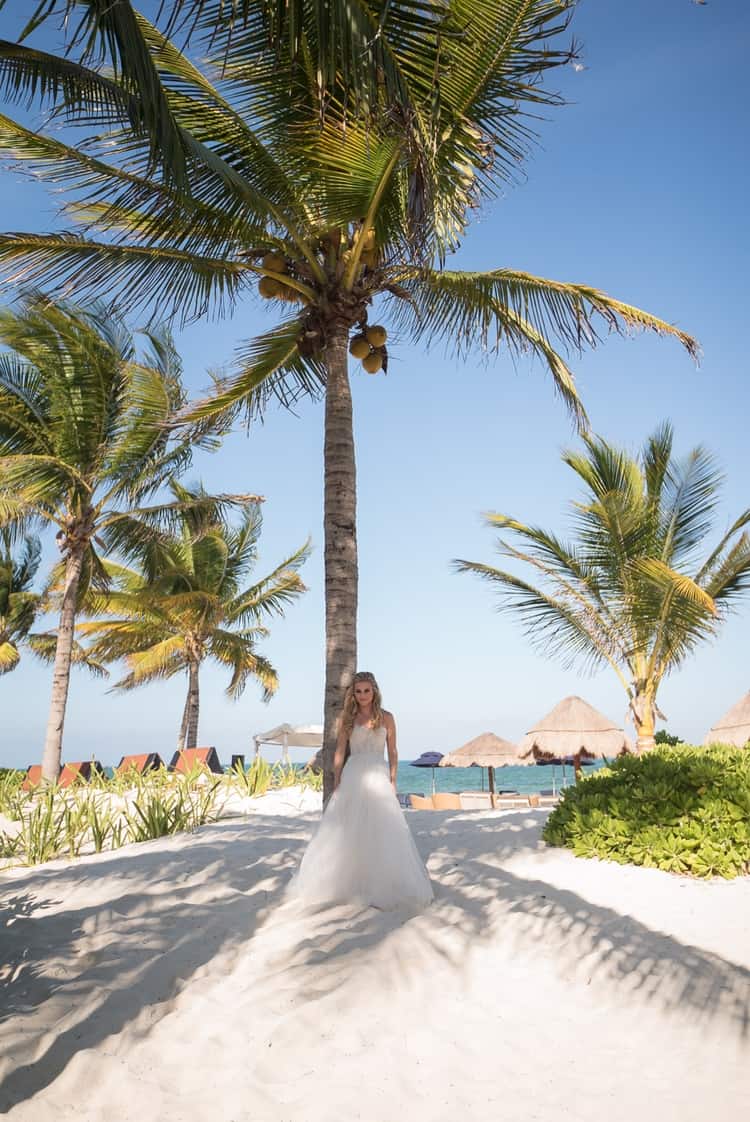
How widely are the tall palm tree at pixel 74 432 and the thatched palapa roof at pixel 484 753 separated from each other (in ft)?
33.3

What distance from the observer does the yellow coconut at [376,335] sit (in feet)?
22.0

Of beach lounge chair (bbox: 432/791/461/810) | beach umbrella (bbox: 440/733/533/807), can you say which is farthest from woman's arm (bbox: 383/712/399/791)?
beach umbrella (bbox: 440/733/533/807)

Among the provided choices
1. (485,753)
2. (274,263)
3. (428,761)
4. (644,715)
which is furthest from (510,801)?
(274,263)

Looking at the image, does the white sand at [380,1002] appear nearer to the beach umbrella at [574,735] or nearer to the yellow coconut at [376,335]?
the yellow coconut at [376,335]

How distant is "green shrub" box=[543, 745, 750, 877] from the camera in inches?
206

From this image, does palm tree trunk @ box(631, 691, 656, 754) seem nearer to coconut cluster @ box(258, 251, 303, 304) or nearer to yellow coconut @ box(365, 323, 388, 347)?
yellow coconut @ box(365, 323, 388, 347)

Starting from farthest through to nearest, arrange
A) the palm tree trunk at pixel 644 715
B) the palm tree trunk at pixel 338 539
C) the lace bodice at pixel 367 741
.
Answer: the palm tree trunk at pixel 644 715, the palm tree trunk at pixel 338 539, the lace bodice at pixel 367 741

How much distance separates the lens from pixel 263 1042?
314 cm

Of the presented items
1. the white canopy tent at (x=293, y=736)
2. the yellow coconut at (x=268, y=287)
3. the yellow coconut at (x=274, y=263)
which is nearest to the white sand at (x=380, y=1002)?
the yellow coconut at (x=268, y=287)

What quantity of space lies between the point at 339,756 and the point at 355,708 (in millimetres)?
358

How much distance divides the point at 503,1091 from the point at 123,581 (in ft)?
68.4

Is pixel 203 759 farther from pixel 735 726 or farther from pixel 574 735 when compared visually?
pixel 735 726

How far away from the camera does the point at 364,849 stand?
482 cm

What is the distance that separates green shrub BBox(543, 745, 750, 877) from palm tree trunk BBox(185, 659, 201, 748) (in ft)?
48.8
